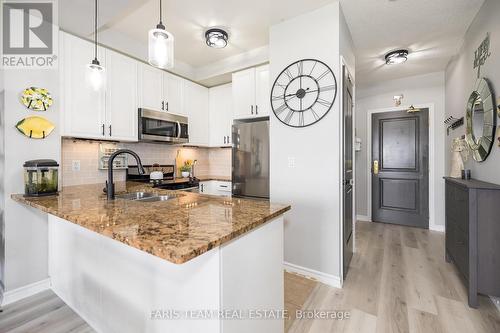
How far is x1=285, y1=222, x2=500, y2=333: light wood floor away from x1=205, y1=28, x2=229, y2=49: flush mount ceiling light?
8.96ft

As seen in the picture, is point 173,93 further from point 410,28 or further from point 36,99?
point 410,28

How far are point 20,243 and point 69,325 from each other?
880 mm

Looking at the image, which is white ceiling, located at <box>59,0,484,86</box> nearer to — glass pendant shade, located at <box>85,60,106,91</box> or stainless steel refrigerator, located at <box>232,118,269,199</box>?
glass pendant shade, located at <box>85,60,106,91</box>

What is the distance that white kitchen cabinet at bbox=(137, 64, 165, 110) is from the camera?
2961 millimetres

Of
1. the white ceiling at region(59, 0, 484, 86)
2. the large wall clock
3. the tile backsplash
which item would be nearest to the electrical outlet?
the tile backsplash

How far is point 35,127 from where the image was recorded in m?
2.06

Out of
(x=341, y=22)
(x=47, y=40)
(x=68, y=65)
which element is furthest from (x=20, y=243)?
(x=341, y=22)

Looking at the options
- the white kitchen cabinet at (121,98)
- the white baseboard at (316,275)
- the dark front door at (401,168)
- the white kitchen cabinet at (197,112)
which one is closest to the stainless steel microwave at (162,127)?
the white kitchen cabinet at (121,98)

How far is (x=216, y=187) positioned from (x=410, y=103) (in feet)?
12.0

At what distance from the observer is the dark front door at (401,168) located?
4020 mm

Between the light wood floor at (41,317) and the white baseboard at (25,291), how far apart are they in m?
0.04

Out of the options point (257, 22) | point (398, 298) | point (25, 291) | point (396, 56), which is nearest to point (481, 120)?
point (396, 56)

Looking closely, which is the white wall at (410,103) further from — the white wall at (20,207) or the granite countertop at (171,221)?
the white wall at (20,207)

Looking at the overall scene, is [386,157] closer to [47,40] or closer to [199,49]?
[199,49]
